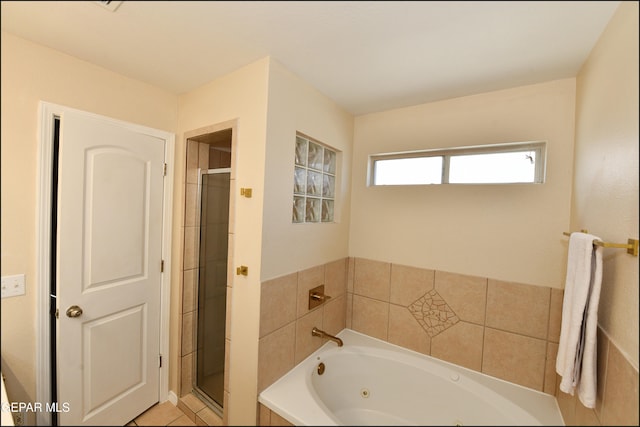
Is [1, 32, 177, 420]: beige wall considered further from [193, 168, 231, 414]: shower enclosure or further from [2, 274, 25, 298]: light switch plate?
[193, 168, 231, 414]: shower enclosure

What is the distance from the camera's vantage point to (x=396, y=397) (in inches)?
32.9

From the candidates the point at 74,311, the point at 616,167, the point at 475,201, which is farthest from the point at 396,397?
the point at 74,311

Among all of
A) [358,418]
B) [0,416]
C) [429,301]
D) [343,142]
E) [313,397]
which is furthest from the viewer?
[343,142]

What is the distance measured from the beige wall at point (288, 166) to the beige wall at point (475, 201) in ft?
1.06

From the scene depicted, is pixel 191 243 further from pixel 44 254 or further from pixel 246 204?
pixel 44 254

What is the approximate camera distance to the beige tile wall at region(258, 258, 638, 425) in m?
1.18

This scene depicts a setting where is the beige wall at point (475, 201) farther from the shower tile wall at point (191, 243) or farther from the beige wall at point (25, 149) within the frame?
Result: the beige wall at point (25, 149)

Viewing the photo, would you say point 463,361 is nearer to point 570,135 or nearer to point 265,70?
point 570,135

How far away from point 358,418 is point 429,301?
0.93 meters

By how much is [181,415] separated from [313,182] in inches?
46.7

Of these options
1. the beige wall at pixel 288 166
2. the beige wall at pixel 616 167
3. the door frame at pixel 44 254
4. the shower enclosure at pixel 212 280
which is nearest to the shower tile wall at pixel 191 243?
the shower enclosure at pixel 212 280

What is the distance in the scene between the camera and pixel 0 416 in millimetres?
608

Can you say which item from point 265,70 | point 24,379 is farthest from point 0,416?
point 265,70

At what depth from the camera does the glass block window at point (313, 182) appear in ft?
4.58
